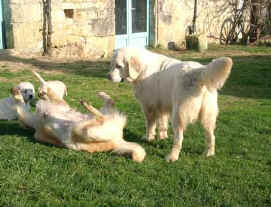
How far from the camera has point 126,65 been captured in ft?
16.8

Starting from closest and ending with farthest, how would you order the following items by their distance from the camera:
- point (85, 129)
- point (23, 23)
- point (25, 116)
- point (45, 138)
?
point (85, 129) → point (45, 138) → point (25, 116) → point (23, 23)

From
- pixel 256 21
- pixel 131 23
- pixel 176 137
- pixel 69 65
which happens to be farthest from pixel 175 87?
pixel 256 21

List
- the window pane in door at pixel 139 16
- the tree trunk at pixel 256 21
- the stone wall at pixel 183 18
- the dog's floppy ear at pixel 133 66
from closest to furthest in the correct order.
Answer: the dog's floppy ear at pixel 133 66, the window pane in door at pixel 139 16, the stone wall at pixel 183 18, the tree trunk at pixel 256 21

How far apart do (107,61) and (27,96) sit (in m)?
5.95

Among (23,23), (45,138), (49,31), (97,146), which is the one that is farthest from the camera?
(49,31)

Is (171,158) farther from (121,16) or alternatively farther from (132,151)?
(121,16)

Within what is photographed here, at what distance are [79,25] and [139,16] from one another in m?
3.32

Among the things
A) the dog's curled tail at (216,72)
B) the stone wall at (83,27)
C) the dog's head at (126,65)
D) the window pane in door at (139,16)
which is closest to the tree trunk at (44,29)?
the stone wall at (83,27)

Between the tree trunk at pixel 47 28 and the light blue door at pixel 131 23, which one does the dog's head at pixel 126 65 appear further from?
the light blue door at pixel 131 23

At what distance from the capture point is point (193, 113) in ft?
14.4

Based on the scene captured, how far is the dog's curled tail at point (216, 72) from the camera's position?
4.00 meters

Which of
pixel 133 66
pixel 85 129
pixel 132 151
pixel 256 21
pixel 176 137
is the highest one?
pixel 256 21

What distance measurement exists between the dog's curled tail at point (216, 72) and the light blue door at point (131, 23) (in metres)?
10.3

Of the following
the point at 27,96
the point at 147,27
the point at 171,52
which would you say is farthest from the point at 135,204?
the point at 147,27
